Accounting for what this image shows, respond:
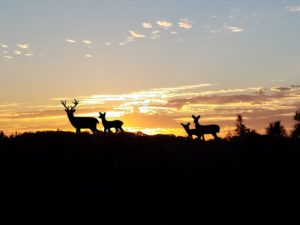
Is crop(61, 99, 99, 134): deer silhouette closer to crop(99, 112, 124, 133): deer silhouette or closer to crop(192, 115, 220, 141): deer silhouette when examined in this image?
crop(99, 112, 124, 133): deer silhouette

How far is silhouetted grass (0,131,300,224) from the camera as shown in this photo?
20906mm

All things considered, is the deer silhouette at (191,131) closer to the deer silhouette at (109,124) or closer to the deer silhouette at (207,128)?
the deer silhouette at (207,128)

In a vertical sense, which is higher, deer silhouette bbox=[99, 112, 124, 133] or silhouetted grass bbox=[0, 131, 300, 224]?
deer silhouette bbox=[99, 112, 124, 133]

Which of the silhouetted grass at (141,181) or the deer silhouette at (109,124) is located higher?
the deer silhouette at (109,124)

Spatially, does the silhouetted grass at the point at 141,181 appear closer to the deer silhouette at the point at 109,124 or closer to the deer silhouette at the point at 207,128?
the deer silhouette at the point at 109,124

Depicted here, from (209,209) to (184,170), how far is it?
403 cm

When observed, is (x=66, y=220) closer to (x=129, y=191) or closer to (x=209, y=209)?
(x=129, y=191)

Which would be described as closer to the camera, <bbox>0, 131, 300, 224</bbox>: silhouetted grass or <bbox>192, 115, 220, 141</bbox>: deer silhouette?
<bbox>0, 131, 300, 224</bbox>: silhouetted grass

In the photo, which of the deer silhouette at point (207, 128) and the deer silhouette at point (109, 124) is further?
the deer silhouette at point (207, 128)

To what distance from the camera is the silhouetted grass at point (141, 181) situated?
20.9 meters

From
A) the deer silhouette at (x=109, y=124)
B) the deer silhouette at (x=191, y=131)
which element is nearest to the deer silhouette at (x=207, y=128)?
the deer silhouette at (x=191, y=131)

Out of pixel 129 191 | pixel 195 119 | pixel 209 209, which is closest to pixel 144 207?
pixel 129 191

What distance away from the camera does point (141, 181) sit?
2370cm

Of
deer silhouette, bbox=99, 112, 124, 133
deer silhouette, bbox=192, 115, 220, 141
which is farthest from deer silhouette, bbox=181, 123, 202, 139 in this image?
deer silhouette, bbox=99, 112, 124, 133
